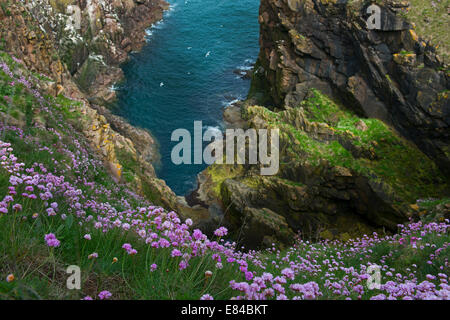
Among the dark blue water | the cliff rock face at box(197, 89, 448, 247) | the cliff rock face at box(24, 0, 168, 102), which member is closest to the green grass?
the cliff rock face at box(197, 89, 448, 247)

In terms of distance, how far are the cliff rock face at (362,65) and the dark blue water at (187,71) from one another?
11.6m

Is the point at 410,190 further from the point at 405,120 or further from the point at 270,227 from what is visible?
A: the point at 270,227

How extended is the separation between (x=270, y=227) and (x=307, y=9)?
2453 cm

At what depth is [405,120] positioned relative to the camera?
1184 inches

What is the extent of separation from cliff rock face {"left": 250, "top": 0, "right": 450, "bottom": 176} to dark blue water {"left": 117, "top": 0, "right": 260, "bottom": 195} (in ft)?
38.1

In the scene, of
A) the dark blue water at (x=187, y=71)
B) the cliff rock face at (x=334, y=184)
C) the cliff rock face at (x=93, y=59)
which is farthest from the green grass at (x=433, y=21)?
the dark blue water at (x=187, y=71)

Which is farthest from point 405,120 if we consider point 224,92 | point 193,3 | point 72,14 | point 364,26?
point 193,3

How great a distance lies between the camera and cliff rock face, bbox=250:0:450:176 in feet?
90.9

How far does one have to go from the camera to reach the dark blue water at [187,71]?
1860 inches

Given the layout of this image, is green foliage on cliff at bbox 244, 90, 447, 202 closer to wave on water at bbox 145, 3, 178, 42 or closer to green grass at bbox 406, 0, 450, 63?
green grass at bbox 406, 0, 450, 63

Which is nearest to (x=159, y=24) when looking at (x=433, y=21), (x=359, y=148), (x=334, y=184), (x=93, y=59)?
(x=93, y=59)

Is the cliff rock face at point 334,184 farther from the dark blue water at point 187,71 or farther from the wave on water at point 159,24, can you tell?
the wave on water at point 159,24

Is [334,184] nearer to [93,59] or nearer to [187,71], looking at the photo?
[187,71]

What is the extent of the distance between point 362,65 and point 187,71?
1243 inches
